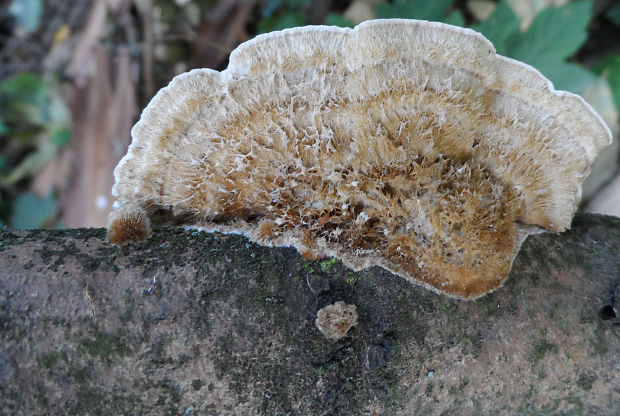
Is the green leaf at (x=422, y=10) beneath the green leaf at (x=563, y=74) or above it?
above

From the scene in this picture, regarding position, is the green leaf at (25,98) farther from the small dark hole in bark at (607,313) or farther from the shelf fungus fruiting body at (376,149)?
the small dark hole in bark at (607,313)

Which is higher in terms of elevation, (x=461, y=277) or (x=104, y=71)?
(x=104, y=71)

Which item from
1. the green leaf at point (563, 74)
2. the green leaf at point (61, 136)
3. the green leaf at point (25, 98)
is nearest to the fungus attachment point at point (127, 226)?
the green leaf at point (563, 74)

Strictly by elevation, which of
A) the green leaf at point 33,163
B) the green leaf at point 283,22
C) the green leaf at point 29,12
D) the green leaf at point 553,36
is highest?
the green leaf at point 29,12

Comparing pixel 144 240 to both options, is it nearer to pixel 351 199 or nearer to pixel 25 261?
pixel 25 261

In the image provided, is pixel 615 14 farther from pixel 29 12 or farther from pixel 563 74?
pixel 29 12

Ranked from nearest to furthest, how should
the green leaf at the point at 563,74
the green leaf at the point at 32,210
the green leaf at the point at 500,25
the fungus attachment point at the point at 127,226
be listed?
the fungus attachment point at the point at 127,226 → the green leaf at the point at 500,25 → the green leaf at the point at 563,74 → the green leaf at the point at 32,210

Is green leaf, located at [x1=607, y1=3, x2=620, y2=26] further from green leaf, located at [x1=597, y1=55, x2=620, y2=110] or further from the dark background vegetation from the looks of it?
green leaf, located at [x1=597, y1=55, x2=620, y2=110]

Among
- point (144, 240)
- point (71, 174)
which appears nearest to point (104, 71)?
point (71, 174)
